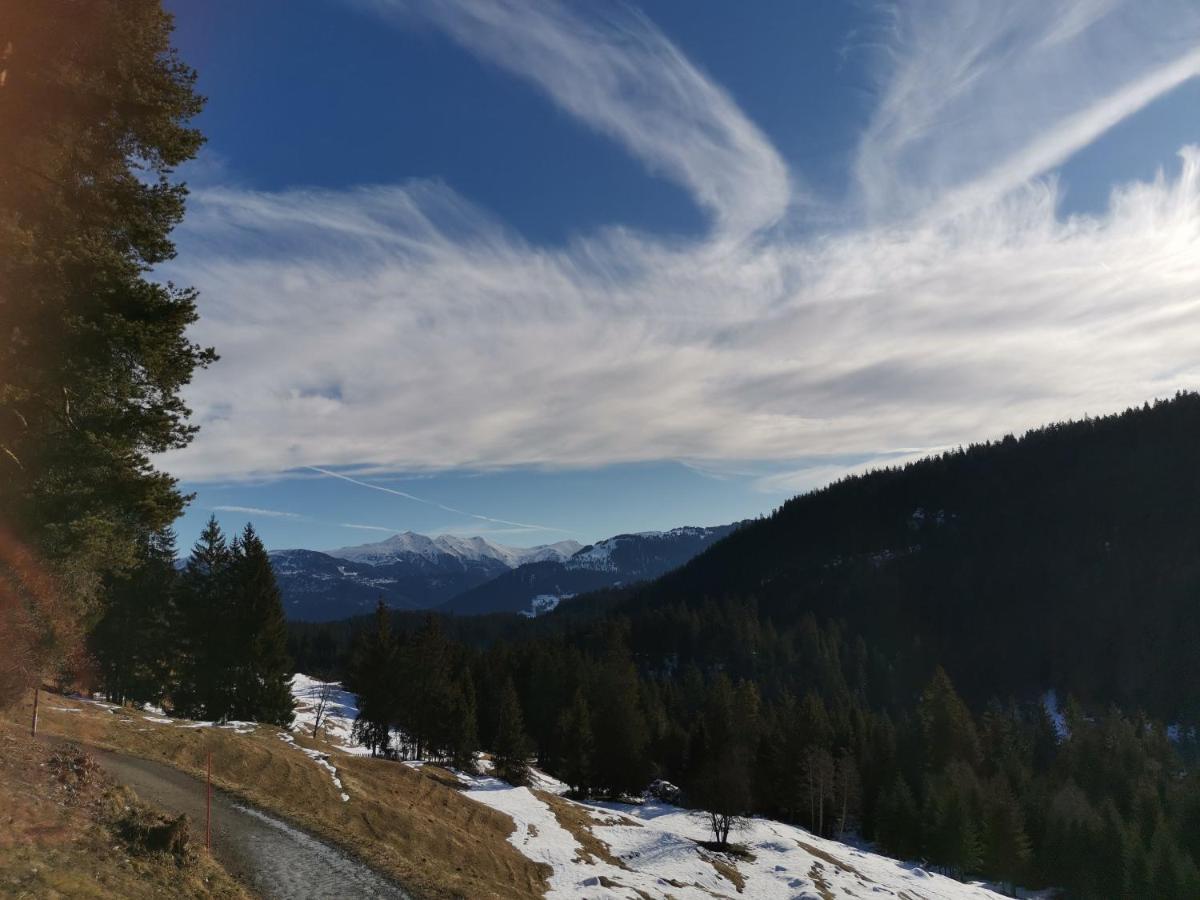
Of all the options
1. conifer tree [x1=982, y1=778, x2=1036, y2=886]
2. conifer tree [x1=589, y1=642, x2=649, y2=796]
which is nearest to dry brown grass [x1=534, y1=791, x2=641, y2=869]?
conifer tree [x1=589, y1=642, x2=649, y2=796]

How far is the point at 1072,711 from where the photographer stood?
356 feet

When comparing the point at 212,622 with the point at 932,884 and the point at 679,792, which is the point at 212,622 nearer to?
the point at 679,792

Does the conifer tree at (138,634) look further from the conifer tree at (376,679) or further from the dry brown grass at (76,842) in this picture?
the dry brown grass at (76,842)

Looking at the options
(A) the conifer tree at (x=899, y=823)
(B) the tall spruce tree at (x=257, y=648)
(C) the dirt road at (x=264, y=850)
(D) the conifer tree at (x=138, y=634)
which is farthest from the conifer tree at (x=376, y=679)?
(A) the conifer tree at (x=899, y=823)

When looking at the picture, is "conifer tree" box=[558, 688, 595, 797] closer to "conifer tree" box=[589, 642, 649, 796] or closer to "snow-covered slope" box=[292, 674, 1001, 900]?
"conifer tree" box=[589, 642, 649, 796]

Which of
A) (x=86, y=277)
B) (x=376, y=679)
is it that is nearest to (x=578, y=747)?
(x=376, y=679)

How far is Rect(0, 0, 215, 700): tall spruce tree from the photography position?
15.5m

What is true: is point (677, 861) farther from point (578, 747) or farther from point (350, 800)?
point (578, 747)

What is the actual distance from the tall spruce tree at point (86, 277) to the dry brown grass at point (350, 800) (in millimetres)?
14615

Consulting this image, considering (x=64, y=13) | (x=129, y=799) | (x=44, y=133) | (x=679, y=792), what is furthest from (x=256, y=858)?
(x=679, y=792)

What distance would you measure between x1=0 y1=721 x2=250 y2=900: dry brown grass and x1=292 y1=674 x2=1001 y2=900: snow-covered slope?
2123 cm

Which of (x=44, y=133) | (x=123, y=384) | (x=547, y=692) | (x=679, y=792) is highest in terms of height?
(x=44, y=133)

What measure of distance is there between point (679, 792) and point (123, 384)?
83.0 m

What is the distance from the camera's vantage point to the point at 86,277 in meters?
16.0
